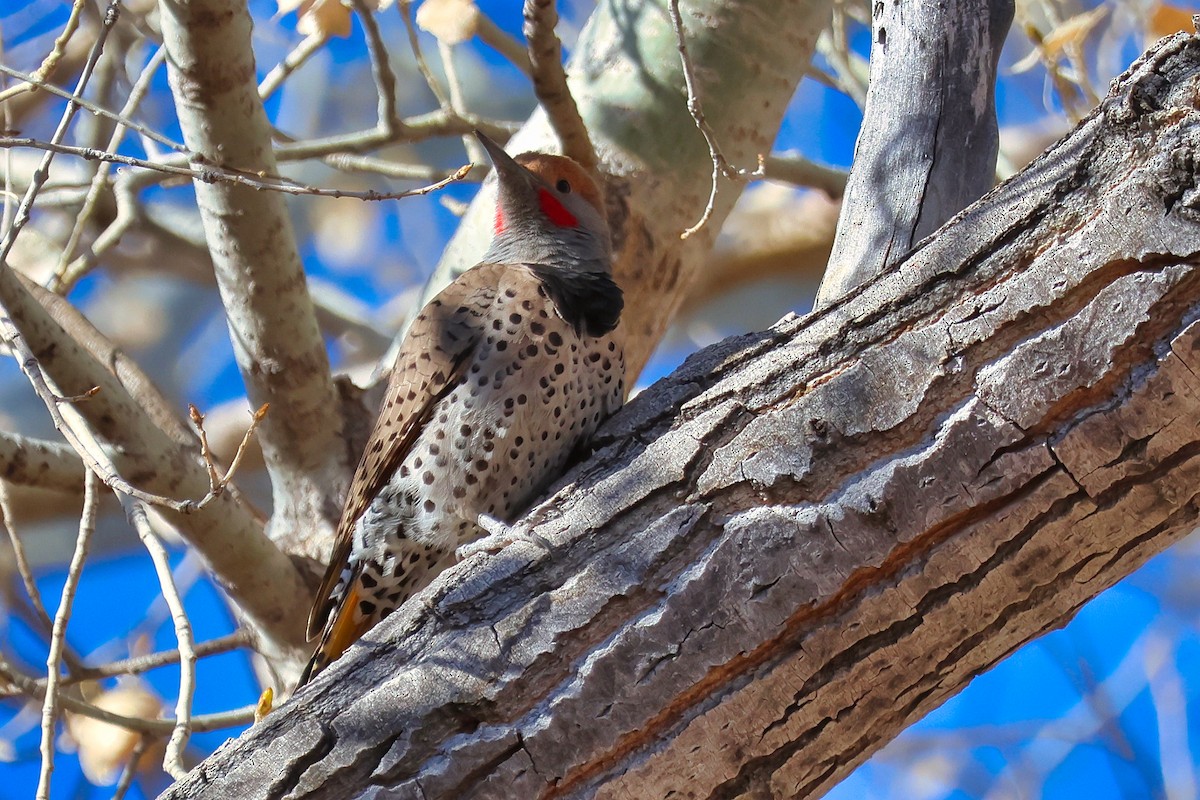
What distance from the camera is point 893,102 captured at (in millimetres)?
2766

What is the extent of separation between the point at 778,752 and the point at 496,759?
473mm

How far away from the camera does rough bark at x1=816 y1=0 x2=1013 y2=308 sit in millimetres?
2697

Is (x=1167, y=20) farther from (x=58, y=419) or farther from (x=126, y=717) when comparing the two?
(x=126, y=717)

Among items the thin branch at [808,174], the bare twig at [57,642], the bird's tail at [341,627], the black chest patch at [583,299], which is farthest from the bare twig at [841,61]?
the bare twig at [57,642]

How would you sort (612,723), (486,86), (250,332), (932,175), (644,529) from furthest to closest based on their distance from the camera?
(486,86) < (250,332) < (932,175) < (644,529) < (612,723)

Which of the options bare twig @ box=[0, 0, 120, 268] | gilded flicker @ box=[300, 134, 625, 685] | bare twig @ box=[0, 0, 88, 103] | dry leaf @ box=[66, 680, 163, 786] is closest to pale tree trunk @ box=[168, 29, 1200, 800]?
gilded flicker @ box=[300, 134, 625, 685]

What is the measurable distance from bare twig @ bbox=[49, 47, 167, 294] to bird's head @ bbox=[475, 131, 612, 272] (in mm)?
1145

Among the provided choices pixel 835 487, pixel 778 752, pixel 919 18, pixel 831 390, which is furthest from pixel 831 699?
pixel 919 18

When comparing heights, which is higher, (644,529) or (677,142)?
(677,142)

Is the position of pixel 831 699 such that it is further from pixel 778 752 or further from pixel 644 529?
pixel 644 529

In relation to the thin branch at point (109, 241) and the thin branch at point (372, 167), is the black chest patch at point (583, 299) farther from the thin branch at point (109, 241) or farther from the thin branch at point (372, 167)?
the thin branch at point (109, 241)

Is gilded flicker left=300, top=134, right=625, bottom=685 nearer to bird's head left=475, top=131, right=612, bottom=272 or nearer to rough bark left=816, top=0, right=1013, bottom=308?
bird's head left=475, top=131, right=612, bottom=272

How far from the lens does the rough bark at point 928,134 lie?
2.70 m

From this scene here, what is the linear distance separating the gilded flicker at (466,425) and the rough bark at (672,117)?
784 mm
